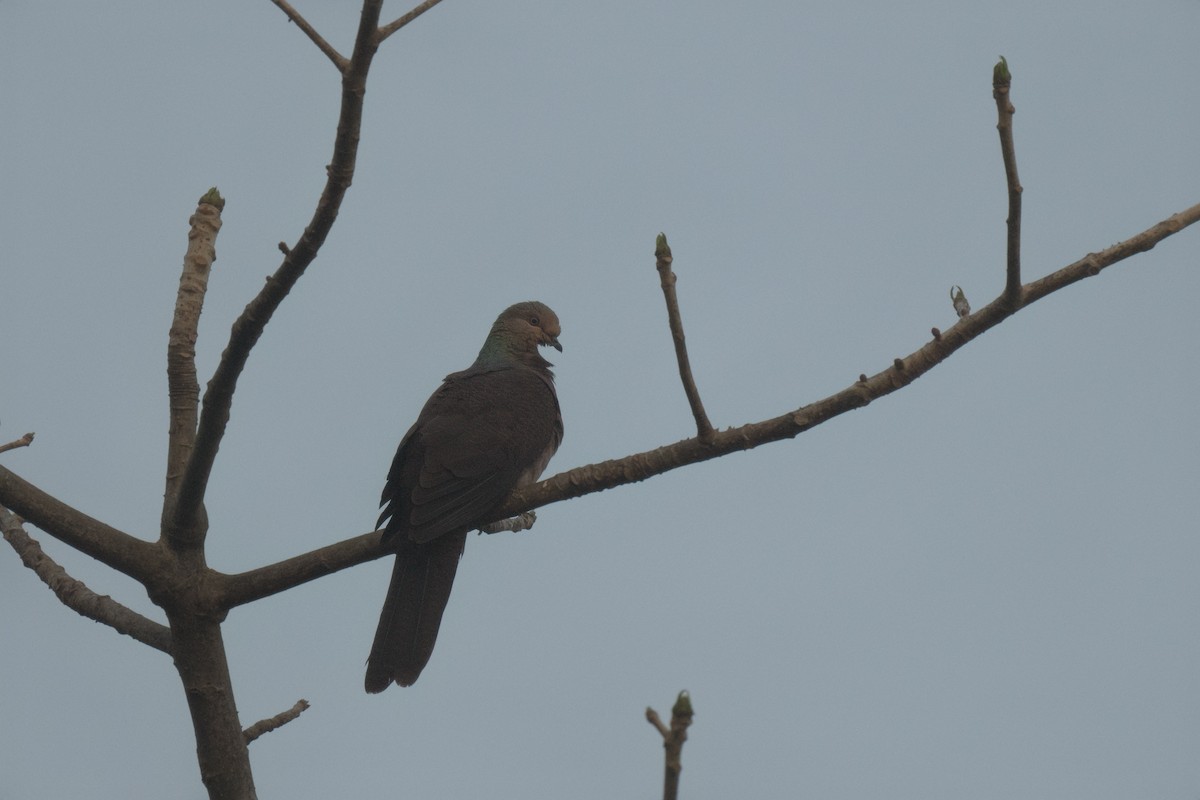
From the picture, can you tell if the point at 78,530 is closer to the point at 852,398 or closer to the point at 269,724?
the point at 269,724

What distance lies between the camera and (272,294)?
118 inches

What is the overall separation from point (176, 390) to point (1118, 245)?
2.75 m

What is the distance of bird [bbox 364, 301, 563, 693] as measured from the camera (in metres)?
4.25

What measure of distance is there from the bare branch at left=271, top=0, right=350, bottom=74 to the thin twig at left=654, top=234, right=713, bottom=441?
798 mm

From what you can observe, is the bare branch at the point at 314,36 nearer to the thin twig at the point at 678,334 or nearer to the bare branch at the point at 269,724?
the thin twig at the point at 678,334

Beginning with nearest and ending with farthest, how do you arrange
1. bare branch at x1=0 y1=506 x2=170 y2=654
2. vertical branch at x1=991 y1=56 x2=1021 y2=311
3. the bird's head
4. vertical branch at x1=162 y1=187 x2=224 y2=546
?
1. vertical branch at x1=991 y1=56 x2=1021 y2=311
2. bare branch at x1=0 y1=506 x2=170 y2=654
3. vertical branch at x1=162 y1=187 x2=224 y2=546
4. the bird's head

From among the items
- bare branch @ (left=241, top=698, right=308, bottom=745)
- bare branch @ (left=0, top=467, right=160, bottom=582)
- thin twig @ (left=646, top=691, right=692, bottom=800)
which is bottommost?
thin twig @ (left=646, top=691, right=692, bottom=800)

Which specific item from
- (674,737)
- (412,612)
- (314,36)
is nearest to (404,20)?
(314,36)

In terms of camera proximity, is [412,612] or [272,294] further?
[412,612]

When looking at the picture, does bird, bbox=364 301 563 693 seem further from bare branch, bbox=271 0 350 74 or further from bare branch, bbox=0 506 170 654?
bare branch, bbox=271 0 350 74

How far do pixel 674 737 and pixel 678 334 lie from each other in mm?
1465

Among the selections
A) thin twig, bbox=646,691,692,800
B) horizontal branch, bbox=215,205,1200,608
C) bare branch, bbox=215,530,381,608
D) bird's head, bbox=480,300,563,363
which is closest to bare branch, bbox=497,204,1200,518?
horizontal branch, bbox=215,205,1200,608

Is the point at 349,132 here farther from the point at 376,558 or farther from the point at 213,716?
the point at 213,716

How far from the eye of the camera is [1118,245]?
9.55 ft
